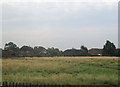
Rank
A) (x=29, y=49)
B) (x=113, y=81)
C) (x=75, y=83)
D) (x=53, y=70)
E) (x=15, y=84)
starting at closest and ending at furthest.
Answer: (x=15, y=84)
(x=75, y=83)
(x=113, y=81)
(x=53, y=70)
(x=29, y=49)

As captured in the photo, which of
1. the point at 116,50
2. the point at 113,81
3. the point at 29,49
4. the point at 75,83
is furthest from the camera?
the point at 29,49

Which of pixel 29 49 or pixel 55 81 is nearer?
pixel 55 81

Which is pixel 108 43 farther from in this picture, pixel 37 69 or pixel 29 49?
pixel 37 69

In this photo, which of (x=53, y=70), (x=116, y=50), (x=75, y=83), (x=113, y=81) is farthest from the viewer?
(x=116, y=50)

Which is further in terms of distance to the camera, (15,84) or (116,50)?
(116,50)

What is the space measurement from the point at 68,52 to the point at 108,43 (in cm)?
2309

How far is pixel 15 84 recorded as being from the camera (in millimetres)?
14945

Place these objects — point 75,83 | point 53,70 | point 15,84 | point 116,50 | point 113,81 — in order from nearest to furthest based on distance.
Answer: point 15,84 → point 75,83 → point 113,81 → point 53,70 → point 116,50

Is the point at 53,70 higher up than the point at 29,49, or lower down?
lower down

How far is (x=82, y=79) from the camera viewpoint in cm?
1762

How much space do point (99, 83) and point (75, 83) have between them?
→ 2456 millimetres

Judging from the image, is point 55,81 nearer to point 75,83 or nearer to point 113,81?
point 75,83

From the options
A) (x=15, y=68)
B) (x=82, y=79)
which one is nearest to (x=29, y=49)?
(x=15, y=68)

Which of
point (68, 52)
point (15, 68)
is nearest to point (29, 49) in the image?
point (68, 52)
